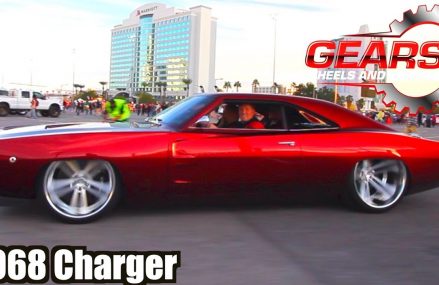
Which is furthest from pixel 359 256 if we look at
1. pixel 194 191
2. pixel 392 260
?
pixel 194 191

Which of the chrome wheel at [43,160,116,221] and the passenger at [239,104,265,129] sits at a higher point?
the passenger at [239,104,265,129]

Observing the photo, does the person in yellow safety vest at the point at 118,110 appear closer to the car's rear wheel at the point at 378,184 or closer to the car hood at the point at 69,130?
the car hood at the point at 69,130

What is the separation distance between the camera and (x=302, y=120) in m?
5.18

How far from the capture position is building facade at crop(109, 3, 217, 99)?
428ft

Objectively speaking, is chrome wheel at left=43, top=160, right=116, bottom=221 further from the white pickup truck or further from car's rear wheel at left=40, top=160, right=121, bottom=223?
the white pickup truck

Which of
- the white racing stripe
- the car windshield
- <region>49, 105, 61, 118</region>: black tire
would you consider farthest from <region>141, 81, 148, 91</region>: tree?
the white racing stripe

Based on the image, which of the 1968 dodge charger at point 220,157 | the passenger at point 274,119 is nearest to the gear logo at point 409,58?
the 1968 dodge charger at point 220,157

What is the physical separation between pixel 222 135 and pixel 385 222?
188 cm

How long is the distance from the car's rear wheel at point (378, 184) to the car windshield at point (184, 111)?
1.81m

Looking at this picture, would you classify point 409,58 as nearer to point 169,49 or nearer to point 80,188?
point 80,188

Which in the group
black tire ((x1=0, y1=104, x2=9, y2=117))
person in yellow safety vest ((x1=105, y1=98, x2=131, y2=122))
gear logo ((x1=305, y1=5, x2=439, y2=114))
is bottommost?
black tire ((x1=0, y1=104, x2=9, y2=117))

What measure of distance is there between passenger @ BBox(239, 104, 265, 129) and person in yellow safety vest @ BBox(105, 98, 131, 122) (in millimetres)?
4113

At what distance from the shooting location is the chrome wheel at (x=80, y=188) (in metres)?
4.39

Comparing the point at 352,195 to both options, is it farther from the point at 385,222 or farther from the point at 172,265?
the point at 172,265
